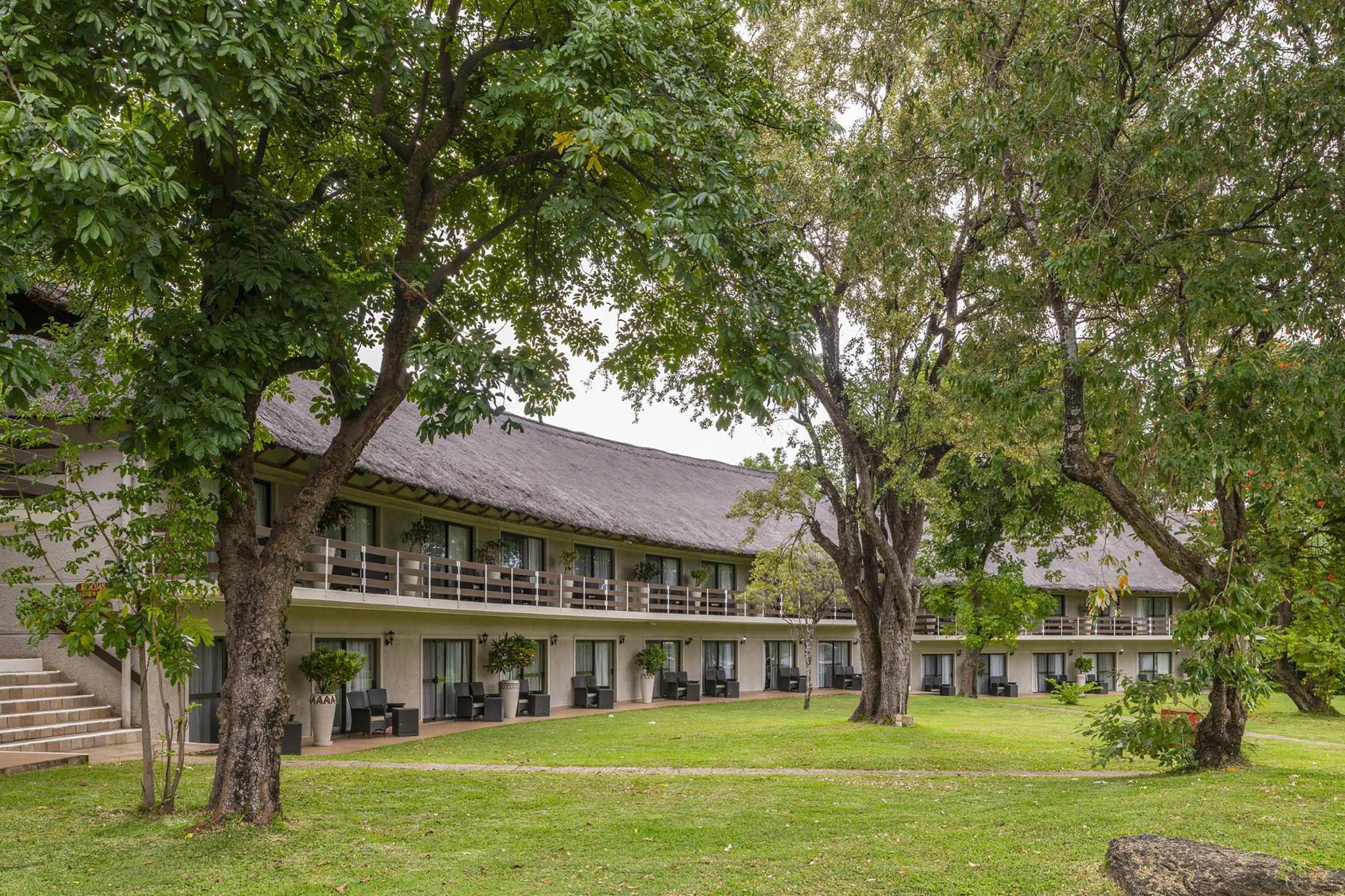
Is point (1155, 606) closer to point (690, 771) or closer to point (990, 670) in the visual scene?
point (990, 670)

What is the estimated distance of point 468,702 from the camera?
2373 centimetres

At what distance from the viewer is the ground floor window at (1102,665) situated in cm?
4591

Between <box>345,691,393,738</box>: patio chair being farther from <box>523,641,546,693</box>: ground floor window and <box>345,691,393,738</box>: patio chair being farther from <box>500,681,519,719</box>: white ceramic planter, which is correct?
<box>523,641,546,693</box>: ground floor window

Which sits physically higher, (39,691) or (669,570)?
(669,570)

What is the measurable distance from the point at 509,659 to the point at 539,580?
2.22 metres

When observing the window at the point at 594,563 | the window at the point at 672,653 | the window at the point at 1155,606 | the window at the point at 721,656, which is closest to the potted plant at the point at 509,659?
the window at the point at 594,563

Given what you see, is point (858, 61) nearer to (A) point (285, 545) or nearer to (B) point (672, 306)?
(B) point (672, 306)

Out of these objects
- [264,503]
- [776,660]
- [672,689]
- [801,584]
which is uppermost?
[264,503]

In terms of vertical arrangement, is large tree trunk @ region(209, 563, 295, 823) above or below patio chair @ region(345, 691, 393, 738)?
above

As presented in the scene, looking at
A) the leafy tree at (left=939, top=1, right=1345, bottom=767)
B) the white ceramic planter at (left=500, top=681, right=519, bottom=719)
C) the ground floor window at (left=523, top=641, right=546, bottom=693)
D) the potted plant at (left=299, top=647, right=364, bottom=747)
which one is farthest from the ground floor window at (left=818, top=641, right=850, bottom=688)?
the leafy tree at (left=939, top=1, right=1345, bottom=767)

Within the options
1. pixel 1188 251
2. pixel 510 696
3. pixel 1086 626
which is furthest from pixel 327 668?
pixel 1086 626

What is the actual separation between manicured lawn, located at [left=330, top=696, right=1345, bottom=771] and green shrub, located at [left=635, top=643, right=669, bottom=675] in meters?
5.00

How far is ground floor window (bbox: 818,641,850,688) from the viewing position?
3950 cm

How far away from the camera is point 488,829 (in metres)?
10.2
